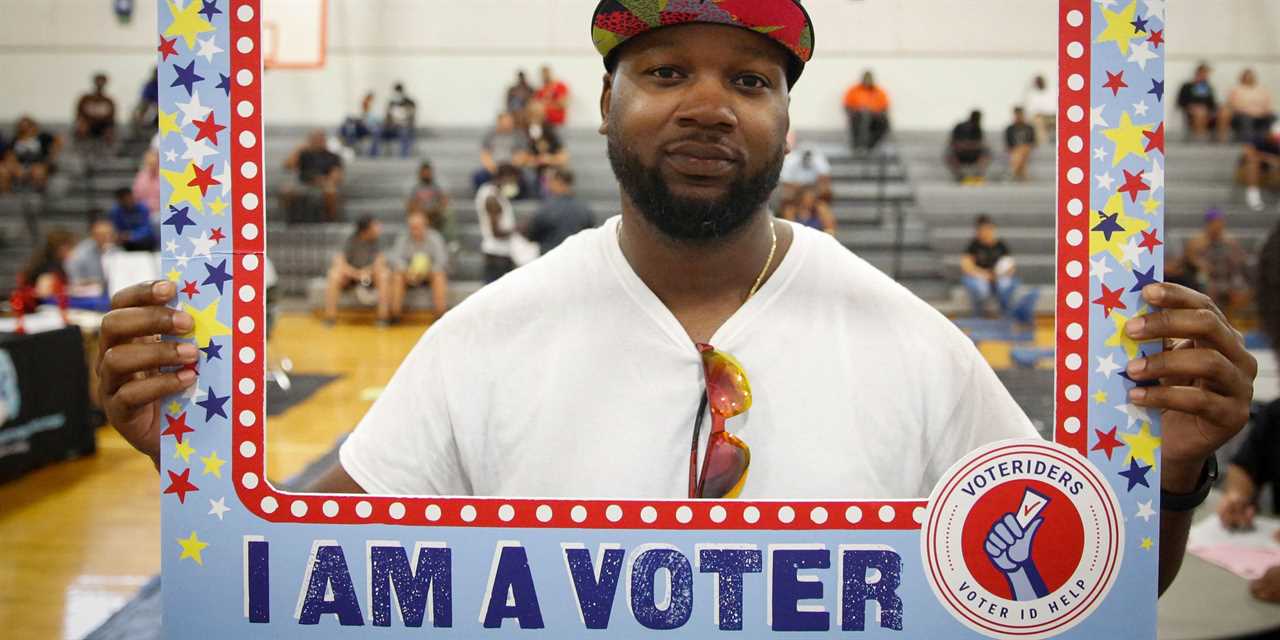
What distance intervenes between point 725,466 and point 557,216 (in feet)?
2.81

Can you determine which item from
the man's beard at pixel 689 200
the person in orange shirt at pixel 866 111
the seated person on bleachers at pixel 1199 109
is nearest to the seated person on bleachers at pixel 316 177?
the person in orange shirt at pixel 866 111

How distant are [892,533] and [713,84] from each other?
1.89ft

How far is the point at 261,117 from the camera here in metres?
1.20

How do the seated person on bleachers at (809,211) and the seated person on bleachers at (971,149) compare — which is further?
the seated person on bleachers at (971,149)

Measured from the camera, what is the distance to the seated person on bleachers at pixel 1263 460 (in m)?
2.46

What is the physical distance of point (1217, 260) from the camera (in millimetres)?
4070

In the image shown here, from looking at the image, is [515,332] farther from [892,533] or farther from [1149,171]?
[1149,171]

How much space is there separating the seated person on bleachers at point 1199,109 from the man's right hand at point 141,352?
95.2 inches

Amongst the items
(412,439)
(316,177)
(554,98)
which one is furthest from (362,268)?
(412,439)

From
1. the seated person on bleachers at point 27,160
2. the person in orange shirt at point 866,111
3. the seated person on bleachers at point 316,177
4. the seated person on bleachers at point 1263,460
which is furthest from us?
the seated person on bleachers at point 27,160

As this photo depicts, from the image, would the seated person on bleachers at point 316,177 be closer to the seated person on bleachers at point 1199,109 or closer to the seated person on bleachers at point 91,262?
the seated person on bleachers at point 1199,109

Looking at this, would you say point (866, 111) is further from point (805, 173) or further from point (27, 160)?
point (27, 160)

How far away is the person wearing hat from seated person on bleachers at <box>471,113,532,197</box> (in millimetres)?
1900

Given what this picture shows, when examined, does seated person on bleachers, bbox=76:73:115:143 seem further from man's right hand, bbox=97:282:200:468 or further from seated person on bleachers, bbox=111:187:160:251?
man's right hand, bbox=97:282:200:468
